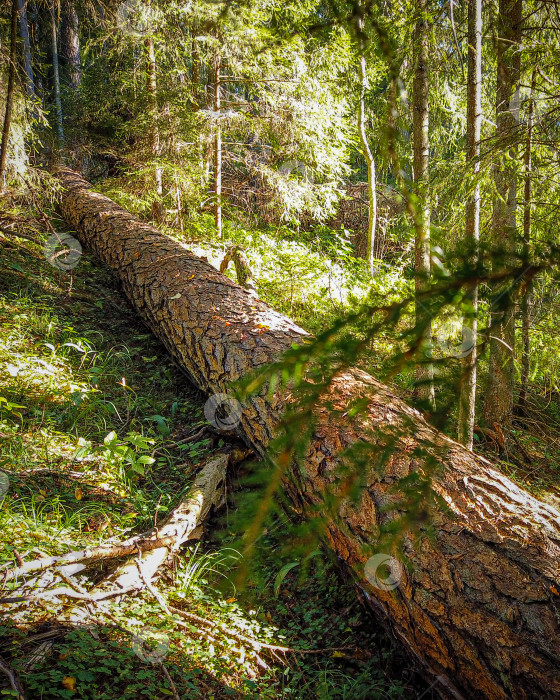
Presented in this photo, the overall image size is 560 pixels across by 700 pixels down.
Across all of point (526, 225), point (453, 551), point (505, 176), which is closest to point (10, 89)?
point (505, 176)

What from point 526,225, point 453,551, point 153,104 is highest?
point 153,104

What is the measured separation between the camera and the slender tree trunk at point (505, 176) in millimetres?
3719

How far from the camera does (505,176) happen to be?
420cm

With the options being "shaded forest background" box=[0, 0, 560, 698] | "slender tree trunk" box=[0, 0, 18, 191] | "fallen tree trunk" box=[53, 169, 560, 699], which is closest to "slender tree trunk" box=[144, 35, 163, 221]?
"shaded forest background" box=[0, 0, 560, 698]

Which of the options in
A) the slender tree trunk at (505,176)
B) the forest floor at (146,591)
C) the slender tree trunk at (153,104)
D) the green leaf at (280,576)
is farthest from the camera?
the slender tree trunk at (153,104)

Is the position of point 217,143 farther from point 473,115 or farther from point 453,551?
point 453,551

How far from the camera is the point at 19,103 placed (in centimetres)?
494

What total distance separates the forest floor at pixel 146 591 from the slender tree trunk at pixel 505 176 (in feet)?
7.62

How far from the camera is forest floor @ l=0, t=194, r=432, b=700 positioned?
1.72 m

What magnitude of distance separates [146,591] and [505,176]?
4689 millimetres

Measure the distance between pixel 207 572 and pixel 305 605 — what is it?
621 millimetres

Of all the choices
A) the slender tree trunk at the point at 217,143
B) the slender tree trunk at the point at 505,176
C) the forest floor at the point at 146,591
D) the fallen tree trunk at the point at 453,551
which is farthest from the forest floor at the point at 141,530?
the slender tree trunk at the point at 217,143

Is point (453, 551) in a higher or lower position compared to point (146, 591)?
higher

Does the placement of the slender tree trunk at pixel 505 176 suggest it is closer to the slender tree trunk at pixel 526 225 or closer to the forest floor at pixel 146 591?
the slender tree trunk at pixel 526 225
